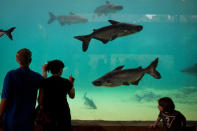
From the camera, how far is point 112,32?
295 centimetres

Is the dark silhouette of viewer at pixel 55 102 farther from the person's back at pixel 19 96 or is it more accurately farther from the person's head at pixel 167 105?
the person's head at pixel 167 105

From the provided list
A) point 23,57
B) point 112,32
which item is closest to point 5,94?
point 23,57

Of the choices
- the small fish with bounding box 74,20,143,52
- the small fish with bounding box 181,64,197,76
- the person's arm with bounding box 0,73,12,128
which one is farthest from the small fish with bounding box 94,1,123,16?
the person's arm with bounding box 0,73,12,128

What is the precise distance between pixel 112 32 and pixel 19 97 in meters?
1.69

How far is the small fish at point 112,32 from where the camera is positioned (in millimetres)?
2909

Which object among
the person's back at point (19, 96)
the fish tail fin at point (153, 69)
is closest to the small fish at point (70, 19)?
the fish tail fin at point (153, 69)

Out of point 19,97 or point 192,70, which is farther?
point 192,70

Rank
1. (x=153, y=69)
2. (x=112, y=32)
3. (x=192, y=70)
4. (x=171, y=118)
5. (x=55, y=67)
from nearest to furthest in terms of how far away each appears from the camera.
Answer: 1. (x=55, y=67)
2. (x=171, y=118)
3. (x=153, y=69)
4. (x=112, y=32)
5. (x=192, y=70)

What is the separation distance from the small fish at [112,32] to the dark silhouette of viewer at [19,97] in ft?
3.49

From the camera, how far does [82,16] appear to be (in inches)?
323

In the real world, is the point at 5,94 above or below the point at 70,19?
below

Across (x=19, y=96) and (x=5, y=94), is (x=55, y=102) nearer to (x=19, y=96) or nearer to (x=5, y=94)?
(x=19, y=96)

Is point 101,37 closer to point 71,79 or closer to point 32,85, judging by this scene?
point 71,79

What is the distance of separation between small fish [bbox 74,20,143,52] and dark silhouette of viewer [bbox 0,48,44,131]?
106 cm
